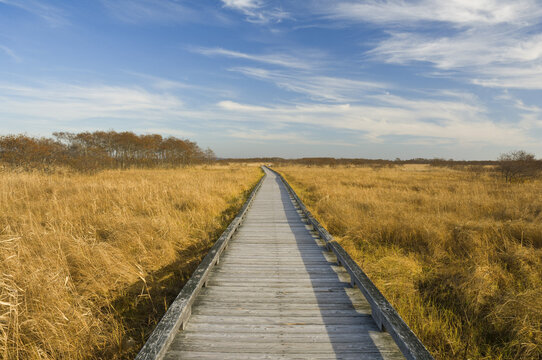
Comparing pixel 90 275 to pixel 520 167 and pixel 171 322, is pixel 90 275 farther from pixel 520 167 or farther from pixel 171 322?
pixel 520 167

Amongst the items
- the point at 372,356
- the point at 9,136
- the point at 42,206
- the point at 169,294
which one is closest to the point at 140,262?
the point at 169,294

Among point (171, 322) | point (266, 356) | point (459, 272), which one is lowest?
point (459, 272)

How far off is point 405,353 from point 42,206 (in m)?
10.2

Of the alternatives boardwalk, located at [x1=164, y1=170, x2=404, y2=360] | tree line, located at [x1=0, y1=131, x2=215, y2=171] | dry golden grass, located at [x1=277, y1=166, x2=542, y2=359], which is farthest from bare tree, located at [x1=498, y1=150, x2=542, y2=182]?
tree line, located at [x1=0, y1=131, x2=215, y2=171]

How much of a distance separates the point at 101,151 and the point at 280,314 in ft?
136

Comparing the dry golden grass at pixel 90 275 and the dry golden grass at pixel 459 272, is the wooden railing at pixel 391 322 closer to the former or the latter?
the dry golden grass at pixel 459 272

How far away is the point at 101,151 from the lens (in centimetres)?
3584

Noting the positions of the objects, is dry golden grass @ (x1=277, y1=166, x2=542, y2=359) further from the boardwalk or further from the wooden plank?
the wooden plank

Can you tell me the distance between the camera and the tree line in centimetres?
1909

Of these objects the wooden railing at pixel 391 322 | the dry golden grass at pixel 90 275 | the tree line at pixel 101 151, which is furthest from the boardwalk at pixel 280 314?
the tree line at pixel 101 151

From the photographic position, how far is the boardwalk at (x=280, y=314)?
237cm

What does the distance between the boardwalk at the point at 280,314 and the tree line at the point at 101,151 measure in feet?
70.5

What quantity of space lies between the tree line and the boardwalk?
846 inches

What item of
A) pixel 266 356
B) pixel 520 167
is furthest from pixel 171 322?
pixel 520 167
